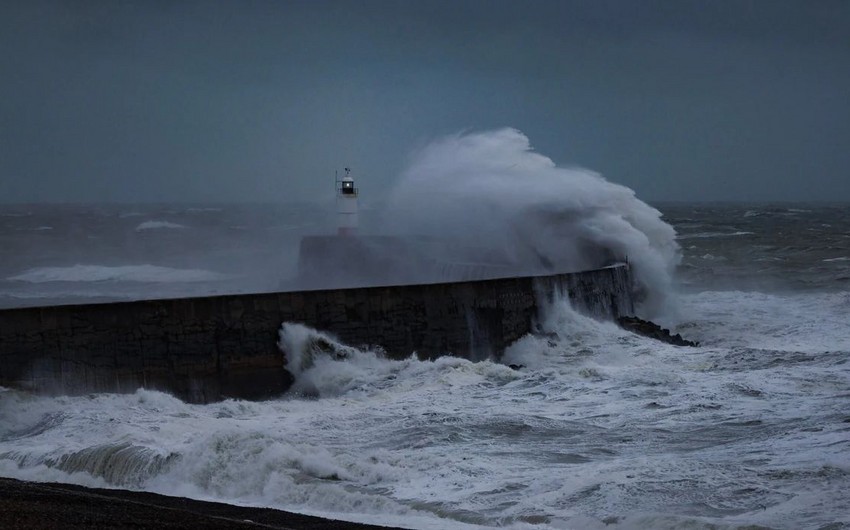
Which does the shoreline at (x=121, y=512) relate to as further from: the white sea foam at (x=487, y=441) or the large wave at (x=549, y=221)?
the large wave at (x=549, y=221)

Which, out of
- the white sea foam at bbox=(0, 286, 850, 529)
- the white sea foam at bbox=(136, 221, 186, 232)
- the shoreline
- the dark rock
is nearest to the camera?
the shoreline

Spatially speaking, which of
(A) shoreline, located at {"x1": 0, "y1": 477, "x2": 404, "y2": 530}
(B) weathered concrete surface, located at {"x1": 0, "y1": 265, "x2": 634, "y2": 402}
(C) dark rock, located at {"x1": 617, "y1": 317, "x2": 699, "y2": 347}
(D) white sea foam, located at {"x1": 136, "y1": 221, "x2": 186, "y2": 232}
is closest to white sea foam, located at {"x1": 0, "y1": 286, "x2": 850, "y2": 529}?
(B) weathered concrete surface, located at {"x1": 0, "y1": 265, "x2": 634, "y2": 402}

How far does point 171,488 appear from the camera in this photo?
7.59 metres

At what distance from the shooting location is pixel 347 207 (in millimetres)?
19812

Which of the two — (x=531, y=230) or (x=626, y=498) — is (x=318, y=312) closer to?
(x=626, y=498)

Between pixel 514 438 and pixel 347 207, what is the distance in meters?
11.6

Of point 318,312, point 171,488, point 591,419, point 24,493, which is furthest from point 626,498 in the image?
point 318,312

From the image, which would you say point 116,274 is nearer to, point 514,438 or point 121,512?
point 514,438

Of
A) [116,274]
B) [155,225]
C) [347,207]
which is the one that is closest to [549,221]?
[347,207]

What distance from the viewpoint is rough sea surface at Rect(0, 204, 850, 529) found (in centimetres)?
686

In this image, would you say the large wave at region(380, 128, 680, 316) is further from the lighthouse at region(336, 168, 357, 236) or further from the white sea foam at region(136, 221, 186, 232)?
the white sea foam at region(136, 221, 186, 232)

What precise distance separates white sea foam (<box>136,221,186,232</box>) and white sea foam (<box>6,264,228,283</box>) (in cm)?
2259

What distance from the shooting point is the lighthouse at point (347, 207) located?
1967 centimetres

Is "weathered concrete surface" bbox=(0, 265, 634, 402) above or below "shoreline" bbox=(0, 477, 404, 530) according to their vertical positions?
above
